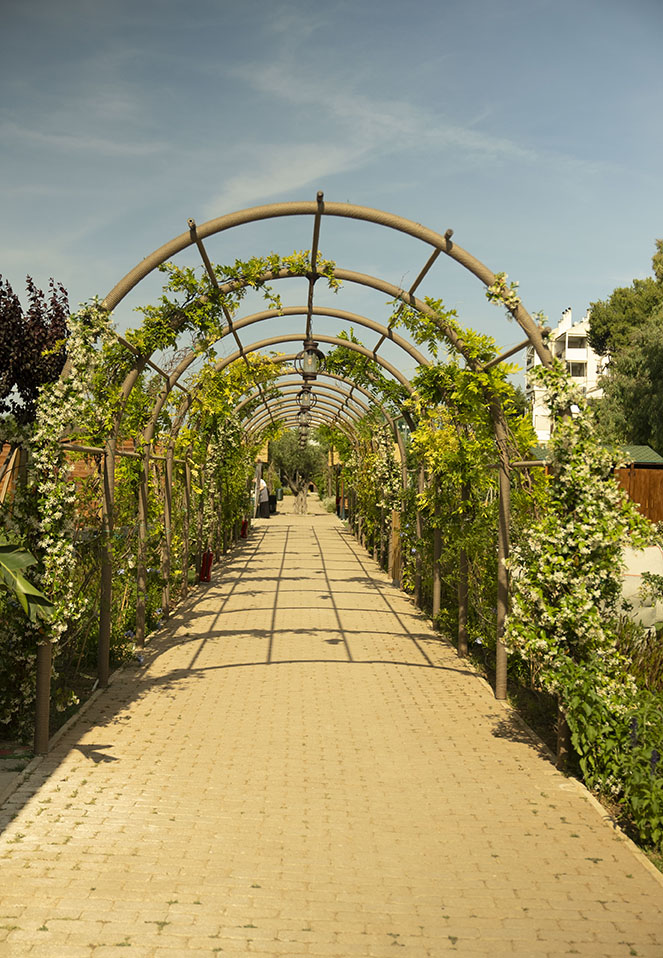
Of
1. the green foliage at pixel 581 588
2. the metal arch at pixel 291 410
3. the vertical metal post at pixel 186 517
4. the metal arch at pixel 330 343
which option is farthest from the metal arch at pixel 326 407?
the green foliage at pixel 581 588

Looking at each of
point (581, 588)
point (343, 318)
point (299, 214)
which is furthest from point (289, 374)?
point (581, 588)

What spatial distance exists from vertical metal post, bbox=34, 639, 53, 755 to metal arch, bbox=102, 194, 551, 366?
2413 mm

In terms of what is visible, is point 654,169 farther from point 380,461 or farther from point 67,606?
point 380,461

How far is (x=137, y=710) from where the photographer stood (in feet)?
20.2

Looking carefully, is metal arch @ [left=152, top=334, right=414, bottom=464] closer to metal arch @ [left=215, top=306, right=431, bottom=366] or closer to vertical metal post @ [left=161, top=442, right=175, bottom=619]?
metal arch @ [left=215, top=306, right=431, bottom=366]

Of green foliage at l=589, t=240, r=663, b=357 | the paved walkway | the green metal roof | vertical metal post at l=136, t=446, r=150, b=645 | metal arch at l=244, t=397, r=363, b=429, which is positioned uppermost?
green foliage at l=589, t=240, r=663, b=357

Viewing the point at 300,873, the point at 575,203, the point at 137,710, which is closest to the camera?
the point at 300,873

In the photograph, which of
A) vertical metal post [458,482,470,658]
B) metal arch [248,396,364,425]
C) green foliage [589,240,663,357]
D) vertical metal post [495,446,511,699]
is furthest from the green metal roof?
vertical metal post [495,446,511,699]

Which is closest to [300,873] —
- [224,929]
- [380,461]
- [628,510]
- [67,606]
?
[224,929]

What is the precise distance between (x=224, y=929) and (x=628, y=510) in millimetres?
3230

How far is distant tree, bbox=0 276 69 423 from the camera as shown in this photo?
9.27 m

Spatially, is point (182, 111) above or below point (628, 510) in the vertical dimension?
above

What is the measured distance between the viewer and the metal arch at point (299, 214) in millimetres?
5895

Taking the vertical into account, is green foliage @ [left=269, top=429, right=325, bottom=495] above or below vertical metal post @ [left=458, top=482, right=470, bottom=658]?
above
